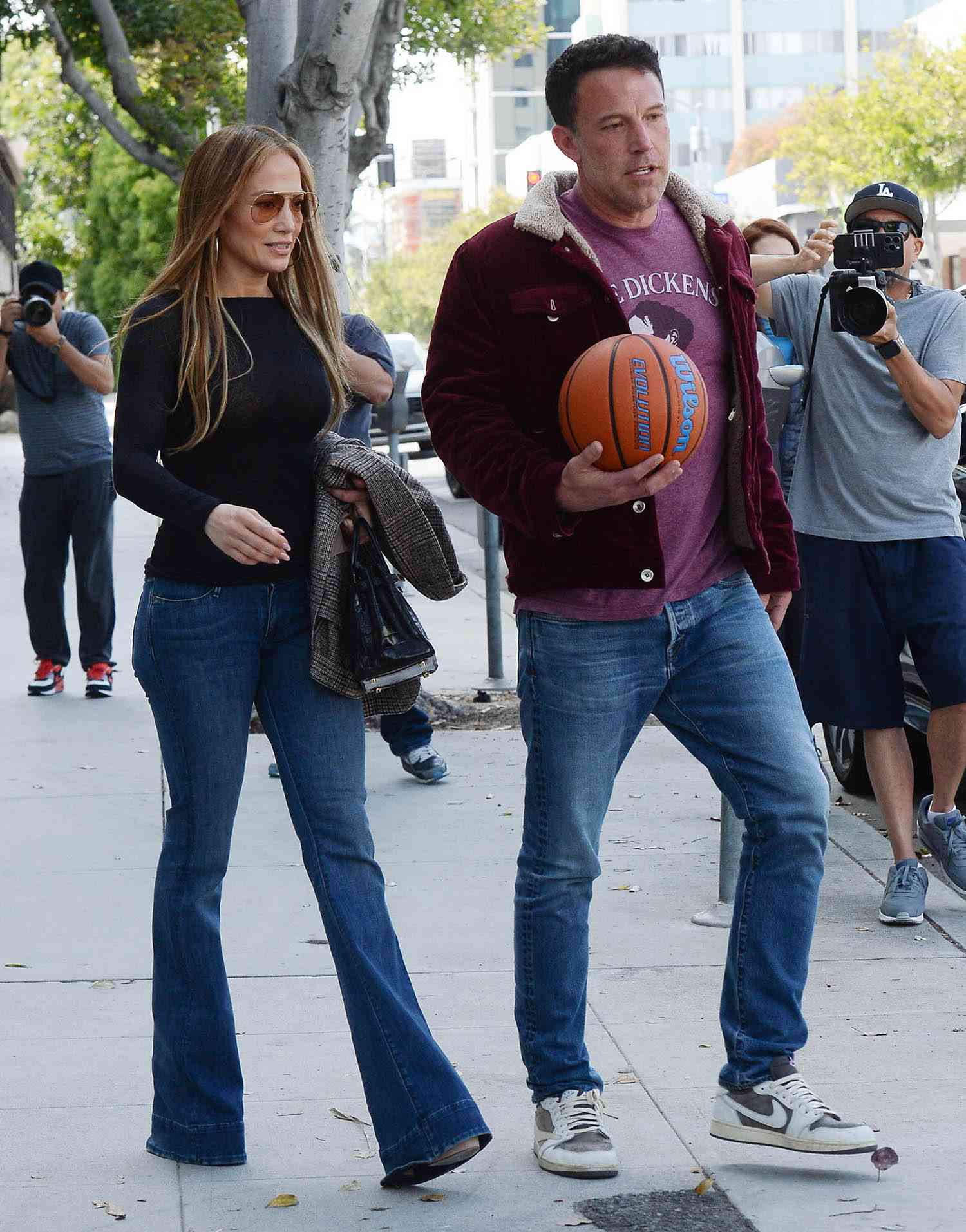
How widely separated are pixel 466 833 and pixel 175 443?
3.21 meters

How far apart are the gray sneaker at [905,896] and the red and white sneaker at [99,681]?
4.85 m

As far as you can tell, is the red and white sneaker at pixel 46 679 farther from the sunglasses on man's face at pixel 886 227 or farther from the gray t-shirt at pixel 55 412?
the sunglasses on man's face at pixel 886 227

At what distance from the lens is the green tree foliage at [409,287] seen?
70625mm

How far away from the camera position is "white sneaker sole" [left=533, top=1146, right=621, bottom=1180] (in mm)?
3744

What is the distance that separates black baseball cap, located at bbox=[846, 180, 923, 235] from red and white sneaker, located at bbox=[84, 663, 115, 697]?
4959 millimetres

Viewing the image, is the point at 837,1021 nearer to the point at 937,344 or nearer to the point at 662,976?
the point at 662,976

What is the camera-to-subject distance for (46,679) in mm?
9453

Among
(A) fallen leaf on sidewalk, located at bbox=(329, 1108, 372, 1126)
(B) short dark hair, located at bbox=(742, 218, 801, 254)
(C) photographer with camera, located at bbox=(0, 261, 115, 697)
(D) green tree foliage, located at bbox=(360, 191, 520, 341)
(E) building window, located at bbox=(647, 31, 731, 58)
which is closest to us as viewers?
(A) fallen leaf on sidewalk, located at bbox=(329, 1108, 372, 1126)

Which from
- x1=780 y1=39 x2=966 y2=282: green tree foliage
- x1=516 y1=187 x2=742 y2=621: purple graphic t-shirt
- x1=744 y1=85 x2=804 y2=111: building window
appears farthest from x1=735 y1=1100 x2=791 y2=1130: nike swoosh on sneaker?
x1=744 y1=85 x2=804 y2=111: building window

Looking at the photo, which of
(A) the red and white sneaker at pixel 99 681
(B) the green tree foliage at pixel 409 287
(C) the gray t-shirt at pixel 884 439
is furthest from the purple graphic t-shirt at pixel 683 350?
(B) the green tree foliage at pixel 409 287

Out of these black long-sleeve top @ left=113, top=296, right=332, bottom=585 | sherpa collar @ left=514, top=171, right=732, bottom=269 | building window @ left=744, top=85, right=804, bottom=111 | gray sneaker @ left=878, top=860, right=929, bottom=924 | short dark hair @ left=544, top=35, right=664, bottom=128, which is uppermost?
building window @ left=744, top=85, right=804, bottom=111

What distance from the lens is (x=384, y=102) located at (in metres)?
10.7

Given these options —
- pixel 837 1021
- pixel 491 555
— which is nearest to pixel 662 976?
pixel 837 1021

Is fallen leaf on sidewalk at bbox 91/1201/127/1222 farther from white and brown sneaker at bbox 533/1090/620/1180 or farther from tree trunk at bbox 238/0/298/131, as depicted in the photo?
tree trunk at bbox 238/0/298/131
